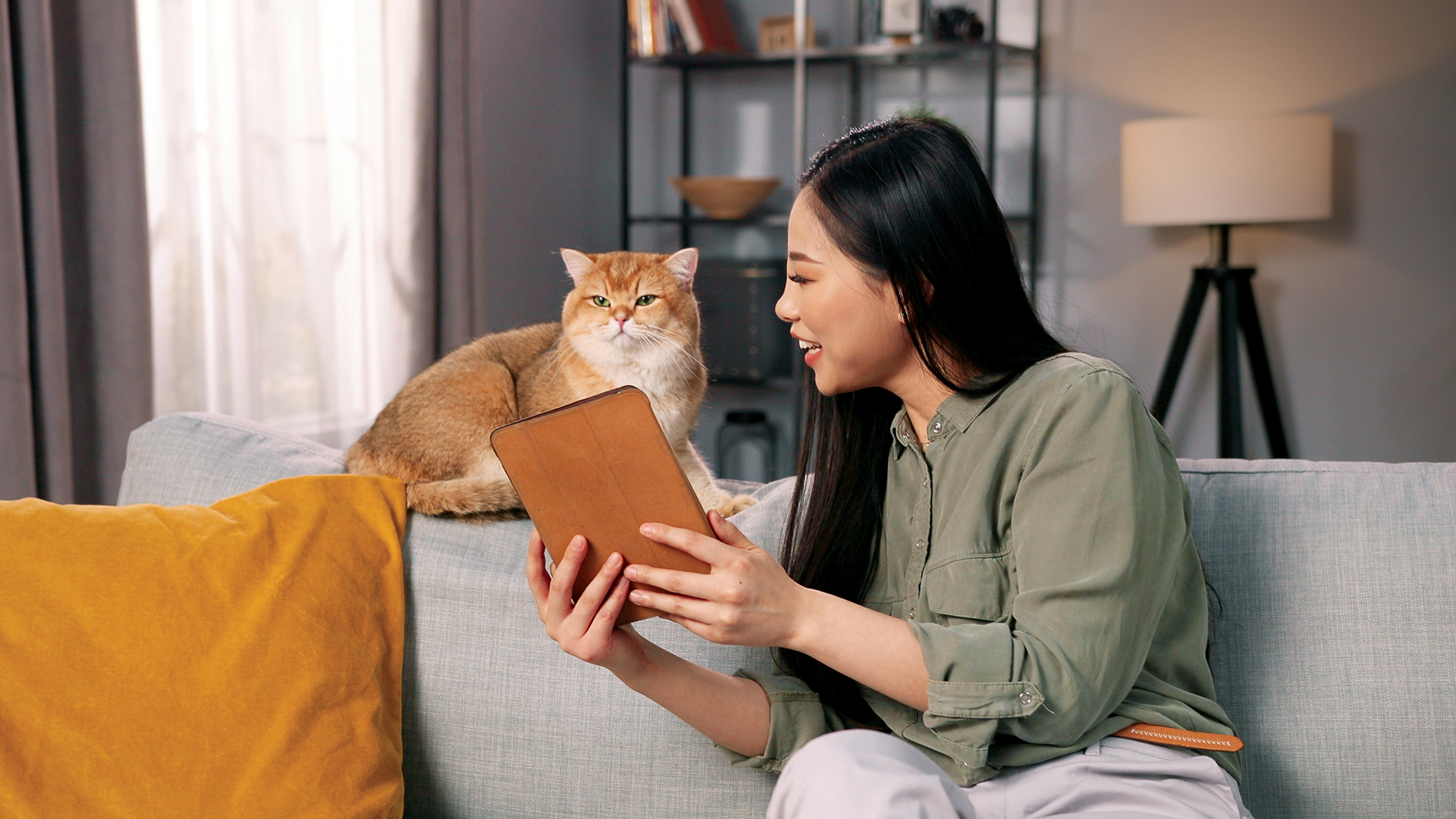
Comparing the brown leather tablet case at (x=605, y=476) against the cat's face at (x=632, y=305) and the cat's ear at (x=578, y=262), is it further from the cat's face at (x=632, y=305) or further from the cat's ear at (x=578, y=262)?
the cat's ear at (x=578, y=262)

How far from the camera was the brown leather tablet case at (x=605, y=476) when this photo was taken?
804mm

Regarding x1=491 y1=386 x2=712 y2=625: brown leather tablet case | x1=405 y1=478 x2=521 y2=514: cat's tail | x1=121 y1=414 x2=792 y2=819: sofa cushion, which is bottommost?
x1=121 y1=414 x2=792 y2=819: sofa cushion

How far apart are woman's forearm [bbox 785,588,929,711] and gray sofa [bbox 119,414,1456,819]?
0.32 meters

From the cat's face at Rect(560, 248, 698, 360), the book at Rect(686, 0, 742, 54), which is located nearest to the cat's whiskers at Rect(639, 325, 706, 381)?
the cat's face at Rect(560, 248, 698, 360)

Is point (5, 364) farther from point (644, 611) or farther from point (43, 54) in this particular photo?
point (644, 611)

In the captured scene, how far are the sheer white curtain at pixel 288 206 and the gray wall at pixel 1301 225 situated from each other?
201 cm

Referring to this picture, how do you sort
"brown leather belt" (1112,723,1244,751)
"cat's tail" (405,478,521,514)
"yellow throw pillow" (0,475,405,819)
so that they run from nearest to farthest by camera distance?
"brown leather belt" (1112,723,1244,751)
"yellow throw pillow" (0,475,405,819)
"cat's tail" (405,478,521,514)

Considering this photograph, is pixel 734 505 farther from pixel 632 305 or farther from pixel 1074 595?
pixel 1074 595

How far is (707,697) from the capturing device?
987mm

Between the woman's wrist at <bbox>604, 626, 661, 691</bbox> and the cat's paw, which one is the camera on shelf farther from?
the woman's wrist at <bbox>604, 626, 661, 691</bbox>

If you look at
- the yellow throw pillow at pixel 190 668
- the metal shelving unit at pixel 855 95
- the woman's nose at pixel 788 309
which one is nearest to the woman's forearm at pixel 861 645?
the woman's nose at pixel 788 309

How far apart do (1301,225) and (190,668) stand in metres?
3.48

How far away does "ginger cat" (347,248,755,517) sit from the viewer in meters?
1.32

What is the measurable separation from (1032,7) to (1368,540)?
2979 mm
